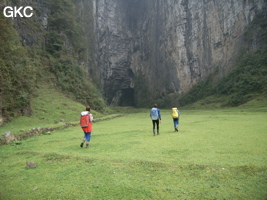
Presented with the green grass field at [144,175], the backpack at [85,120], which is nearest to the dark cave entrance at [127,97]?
the backpack at [85,120]

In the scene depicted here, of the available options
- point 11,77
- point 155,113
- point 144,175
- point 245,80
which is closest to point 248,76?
point 245,80

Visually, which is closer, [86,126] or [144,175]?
[144,175]

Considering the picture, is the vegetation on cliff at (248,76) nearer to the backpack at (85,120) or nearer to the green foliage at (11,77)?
the green foliage at (11,77)

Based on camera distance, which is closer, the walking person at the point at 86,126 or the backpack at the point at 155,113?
the walking person at the point at 86,126

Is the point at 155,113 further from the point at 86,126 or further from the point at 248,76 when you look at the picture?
the point at 248,76

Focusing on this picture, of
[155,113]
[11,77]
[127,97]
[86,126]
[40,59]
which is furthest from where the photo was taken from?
[127,97]

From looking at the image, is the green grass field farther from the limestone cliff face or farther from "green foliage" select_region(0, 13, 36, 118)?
the limestone cliff face

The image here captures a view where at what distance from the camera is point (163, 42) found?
6681 cm

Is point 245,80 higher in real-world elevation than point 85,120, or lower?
higher

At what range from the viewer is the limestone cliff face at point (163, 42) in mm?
47031

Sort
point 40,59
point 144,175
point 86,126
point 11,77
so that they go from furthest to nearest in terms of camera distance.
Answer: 1. point 40,59
2. point 11,77
3. point 86,126
4. point 144,175

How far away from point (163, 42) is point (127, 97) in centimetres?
2489

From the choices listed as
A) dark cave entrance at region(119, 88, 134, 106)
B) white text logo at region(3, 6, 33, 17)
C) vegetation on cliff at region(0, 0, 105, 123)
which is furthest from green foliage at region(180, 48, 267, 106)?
dark cave entrance at region(119, 88, 134, 106)

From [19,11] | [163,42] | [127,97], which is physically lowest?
[127,97]
